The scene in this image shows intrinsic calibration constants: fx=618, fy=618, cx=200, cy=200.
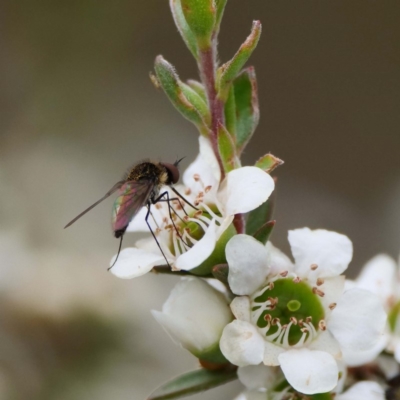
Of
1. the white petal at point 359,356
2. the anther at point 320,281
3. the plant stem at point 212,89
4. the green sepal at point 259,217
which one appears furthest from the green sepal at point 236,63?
the white petal at point 359,356

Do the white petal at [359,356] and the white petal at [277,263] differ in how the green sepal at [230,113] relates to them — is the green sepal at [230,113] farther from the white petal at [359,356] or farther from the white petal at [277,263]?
the white petal at [359,356]

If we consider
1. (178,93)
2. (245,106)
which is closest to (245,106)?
(245,106)

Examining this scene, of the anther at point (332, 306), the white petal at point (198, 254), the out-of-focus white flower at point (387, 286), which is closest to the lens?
the white petal at point (198, 254)

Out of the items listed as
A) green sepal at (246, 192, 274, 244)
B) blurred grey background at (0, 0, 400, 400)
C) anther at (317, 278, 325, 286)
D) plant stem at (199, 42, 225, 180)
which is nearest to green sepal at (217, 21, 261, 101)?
plant stem at (199, 42, 225, 180)

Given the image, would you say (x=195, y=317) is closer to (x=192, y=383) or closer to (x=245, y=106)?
(x=192, y=383)

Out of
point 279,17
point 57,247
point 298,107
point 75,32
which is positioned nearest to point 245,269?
point 57,247
